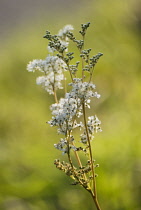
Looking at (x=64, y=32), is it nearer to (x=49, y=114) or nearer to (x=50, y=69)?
(x=50, y=69)

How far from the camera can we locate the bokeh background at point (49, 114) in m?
2.39

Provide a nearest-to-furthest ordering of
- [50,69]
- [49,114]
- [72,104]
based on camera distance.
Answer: [72,104]
[50,69]
[49,114]

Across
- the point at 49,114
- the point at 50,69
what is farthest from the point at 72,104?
the point at 49,114

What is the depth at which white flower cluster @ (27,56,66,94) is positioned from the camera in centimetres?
138

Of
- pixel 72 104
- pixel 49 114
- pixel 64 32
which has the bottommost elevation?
pixel 72 104

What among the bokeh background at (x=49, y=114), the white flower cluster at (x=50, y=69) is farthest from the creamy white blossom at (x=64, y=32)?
the bokeh background at (x=49, y=114)

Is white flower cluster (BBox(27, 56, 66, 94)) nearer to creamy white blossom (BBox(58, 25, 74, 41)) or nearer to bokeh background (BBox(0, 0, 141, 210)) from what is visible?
creamy white blossom (BBox(58, 25, 74, 41))

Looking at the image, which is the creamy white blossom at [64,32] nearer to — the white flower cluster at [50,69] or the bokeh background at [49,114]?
the white flower cluster at [50,69]

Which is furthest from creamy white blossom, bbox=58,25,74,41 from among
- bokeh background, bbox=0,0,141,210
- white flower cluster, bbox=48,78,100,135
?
bokeh background, bbox=0,0,141,210

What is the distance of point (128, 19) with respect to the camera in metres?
5.22

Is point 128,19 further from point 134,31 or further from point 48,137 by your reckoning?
point 48,137

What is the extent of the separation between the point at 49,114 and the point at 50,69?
2.47 meters

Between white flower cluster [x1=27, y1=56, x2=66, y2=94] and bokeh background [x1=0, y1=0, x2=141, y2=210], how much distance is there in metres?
1.10

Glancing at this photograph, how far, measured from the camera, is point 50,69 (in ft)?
4.61
